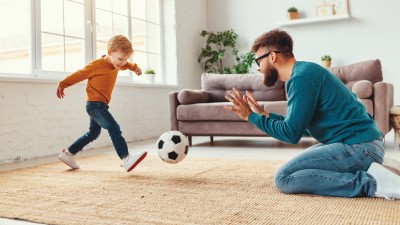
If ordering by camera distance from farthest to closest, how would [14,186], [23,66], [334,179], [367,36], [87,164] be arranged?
[367,36] → [23,66] → [87,164] → [14,186] → [334,179]

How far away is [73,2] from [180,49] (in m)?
2.05

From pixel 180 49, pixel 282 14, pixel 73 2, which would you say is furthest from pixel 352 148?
pixel 282 14

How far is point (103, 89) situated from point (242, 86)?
2.31 meters

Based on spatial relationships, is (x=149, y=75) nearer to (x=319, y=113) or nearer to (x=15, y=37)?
(x=15, y=37)

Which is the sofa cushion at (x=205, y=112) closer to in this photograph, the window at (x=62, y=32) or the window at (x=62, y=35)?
the window at (x=62, y=32)

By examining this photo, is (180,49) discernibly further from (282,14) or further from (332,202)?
(332,202)

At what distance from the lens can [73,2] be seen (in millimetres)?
4273

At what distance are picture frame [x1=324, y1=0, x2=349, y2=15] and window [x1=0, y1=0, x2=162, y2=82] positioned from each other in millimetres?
2726

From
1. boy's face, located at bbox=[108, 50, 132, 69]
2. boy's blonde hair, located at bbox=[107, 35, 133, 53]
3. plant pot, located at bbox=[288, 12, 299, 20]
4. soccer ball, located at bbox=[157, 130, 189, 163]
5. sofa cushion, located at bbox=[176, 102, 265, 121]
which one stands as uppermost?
plant pot, located at bbox=[288, 12, 299, 20]

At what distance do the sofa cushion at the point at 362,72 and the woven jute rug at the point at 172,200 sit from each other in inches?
81.0

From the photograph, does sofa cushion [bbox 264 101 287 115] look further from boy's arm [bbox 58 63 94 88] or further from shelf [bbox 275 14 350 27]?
shelf [bbox 275 14 350 27]

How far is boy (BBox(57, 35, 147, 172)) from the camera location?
274cm

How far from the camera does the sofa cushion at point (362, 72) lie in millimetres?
4203

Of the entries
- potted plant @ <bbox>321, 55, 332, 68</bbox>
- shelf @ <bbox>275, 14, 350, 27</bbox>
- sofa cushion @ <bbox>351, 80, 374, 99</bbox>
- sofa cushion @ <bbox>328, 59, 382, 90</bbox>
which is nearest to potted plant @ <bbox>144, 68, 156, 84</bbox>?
shelf @ <bbox>275, 14, 350, 27</bbox>
